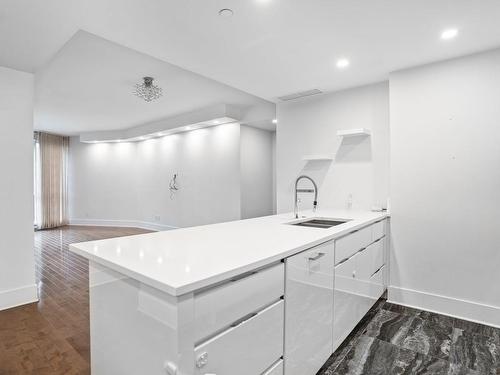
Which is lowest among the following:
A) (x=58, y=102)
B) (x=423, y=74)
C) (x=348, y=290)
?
(x=348, y=290)

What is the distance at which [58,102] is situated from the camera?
4.98 m

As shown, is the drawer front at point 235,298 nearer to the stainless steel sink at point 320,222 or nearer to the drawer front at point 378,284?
the stainless steel sink at point 320,222

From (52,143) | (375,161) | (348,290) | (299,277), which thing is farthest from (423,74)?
(52,143)

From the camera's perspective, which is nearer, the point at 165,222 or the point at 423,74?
the point at 423,74

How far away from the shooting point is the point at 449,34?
2209 mm

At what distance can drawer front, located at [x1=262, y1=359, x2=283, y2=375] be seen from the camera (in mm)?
1210

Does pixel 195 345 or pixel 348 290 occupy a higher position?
pixel 195 345

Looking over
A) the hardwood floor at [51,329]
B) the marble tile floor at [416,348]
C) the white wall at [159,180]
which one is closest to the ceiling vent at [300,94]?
the white wall at [159,180]

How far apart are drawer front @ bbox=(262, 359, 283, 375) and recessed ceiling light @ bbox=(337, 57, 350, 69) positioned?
2.60 metres

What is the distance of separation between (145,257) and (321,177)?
2945 millimetres

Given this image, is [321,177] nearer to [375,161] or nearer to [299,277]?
[375,161]

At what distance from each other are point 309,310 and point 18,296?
2992mm

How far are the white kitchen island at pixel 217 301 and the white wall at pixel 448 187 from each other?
4.54 ft

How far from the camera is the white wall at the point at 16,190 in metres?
2.74
